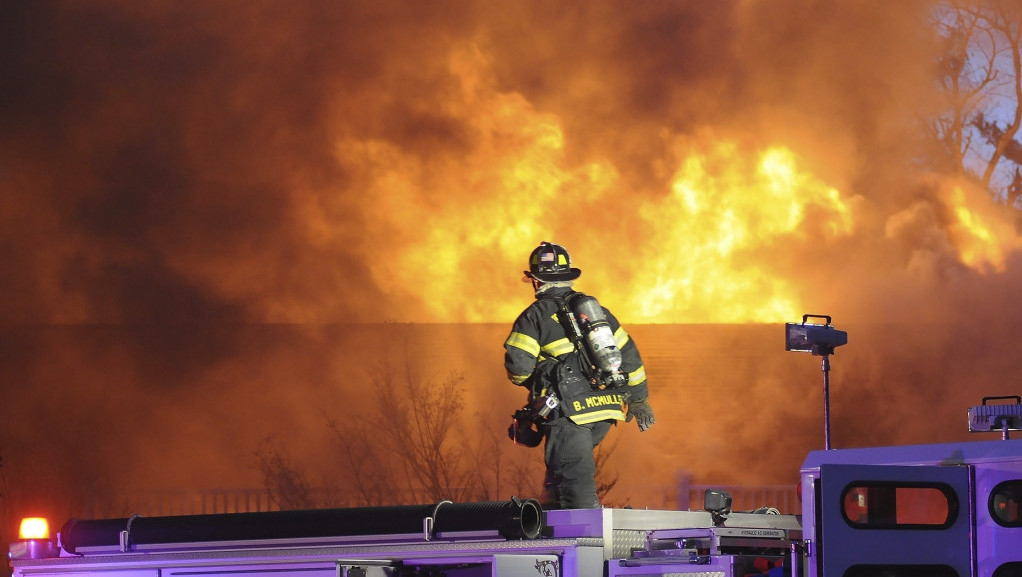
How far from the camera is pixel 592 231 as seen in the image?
1830 centimetres

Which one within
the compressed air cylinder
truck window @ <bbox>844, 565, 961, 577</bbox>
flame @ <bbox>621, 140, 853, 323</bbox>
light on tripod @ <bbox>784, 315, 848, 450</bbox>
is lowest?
truck window @ <bbox>844, 565, 961, 577</bbox>

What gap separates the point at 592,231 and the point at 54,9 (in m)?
8.12

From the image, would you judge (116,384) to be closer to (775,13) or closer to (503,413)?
(503,413)

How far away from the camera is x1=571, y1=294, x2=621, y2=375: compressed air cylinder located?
21.1 feet

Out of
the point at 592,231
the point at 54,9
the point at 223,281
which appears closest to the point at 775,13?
the point at 592,231

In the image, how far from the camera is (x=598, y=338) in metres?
6.42

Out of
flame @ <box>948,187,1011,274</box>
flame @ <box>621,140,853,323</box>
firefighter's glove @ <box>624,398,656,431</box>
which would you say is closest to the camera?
firefighter's glove @ <box>624,398,656,431</box>

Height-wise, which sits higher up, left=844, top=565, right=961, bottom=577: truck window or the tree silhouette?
the tree silhouette

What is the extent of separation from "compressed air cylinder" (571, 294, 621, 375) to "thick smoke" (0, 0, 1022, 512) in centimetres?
1103

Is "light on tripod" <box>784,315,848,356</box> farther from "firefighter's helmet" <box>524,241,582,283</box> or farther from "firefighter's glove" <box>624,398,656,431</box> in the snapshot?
"firefighter's helmet" <box>524,241,582,283</box>

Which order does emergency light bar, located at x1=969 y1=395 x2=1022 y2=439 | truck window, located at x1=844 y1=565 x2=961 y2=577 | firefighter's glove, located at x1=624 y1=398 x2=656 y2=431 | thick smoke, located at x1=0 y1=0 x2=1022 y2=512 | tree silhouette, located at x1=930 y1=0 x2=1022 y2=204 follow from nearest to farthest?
truck window, located at x1=844 y1=565 x2=961 y2=577
emergency light bar, located at x1=969 y1=395 x2=1022 y2=439
firefighter's glove, located at x1=624 y1=398 x2=656 y2=431
thick smoke, located at x1=0 y1=0 x2=1022 y2=512
tree silhouette, located at x1=930 y1=0 x2=1022 y2=204

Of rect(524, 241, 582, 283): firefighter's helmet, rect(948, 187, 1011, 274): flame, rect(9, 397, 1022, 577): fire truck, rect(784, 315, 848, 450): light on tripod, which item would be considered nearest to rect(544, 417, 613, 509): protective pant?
rect(524, 241, 582, 283): firefighter's helmet

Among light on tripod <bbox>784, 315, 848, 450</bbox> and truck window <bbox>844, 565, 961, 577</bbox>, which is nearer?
truck window <bbox>844, 565, 961, 577</bbox>

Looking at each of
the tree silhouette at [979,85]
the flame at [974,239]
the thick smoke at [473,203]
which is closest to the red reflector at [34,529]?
the thick smoke at [473,203]
